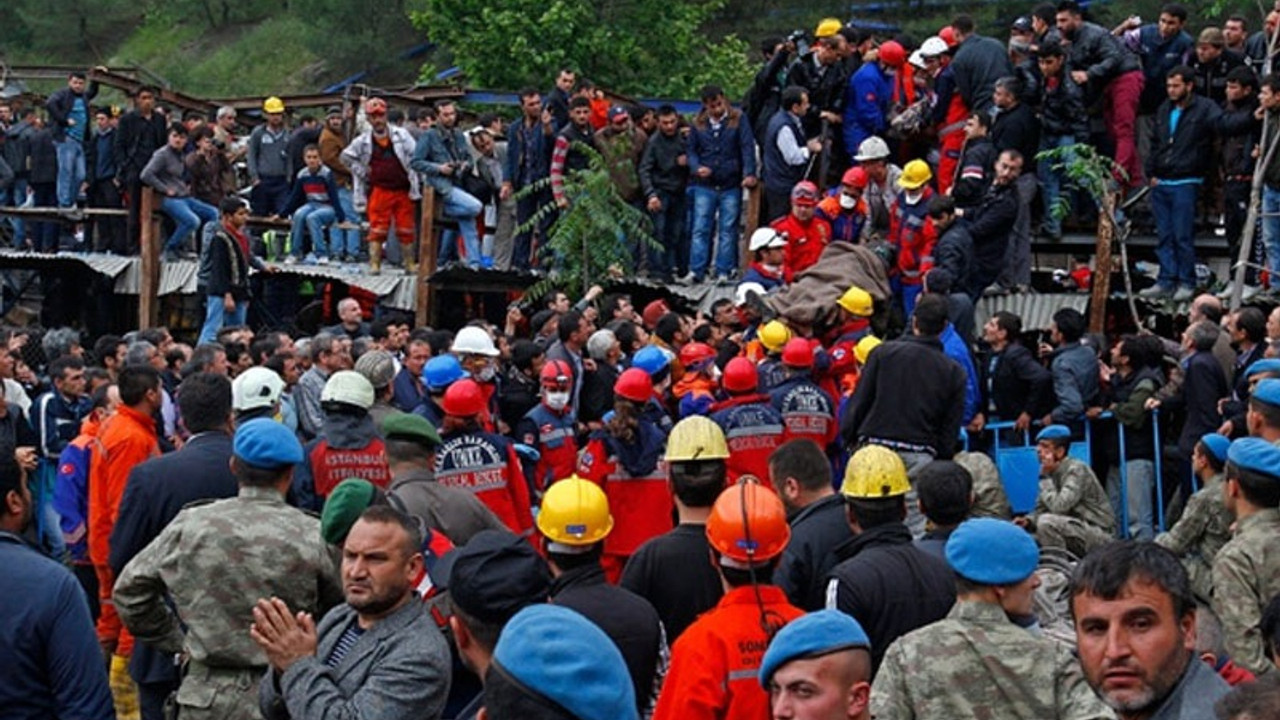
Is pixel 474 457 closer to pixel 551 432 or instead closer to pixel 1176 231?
pixel 551 432

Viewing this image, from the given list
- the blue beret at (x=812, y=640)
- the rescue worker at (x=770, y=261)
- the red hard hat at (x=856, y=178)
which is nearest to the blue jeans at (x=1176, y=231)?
the red hard hat at (x=856, y=178)

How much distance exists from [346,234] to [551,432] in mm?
8791

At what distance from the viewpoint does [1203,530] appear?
877 centimetres

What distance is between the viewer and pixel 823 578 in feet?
24.2

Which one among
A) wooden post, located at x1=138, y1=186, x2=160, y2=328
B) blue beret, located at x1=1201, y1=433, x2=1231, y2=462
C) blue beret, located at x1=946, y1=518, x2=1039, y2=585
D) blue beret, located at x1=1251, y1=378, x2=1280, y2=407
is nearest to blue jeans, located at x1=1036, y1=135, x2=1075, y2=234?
blue beret, located at x1=1201, y1=433, x2=1231, y2=462

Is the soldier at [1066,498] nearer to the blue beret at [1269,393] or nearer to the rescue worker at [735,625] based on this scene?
the blue beret at [1269,393]

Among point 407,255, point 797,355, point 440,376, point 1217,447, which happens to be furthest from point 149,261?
point 1217,447

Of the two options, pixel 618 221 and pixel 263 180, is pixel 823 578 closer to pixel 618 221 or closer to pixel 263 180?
pixel 618 221

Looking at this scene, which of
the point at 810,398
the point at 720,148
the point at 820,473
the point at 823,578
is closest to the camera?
the point at 823,578

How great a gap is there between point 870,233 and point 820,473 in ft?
27.2

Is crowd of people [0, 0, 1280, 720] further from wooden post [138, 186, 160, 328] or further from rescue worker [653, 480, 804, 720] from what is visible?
wooden post [138, 186, 160, 328]

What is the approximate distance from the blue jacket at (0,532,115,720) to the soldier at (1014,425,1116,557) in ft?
23.5

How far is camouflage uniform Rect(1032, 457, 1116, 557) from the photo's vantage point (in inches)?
459

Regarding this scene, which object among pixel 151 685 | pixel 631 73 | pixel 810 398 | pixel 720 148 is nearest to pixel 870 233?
pixel 720 148
